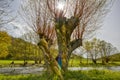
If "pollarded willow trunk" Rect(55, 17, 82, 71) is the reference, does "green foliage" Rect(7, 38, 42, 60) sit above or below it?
above

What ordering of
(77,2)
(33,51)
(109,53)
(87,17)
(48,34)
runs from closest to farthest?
(77,2)
(87,17)
(48,34)
(33,51)
(109,53)

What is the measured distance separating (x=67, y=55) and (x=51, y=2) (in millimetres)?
3876

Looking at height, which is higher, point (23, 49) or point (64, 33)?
point (23, 49)

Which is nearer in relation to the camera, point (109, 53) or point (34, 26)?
point (34, 26)

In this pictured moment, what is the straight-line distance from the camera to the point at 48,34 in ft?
59.4

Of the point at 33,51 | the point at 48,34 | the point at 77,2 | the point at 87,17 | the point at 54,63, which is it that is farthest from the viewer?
the point at 33,51

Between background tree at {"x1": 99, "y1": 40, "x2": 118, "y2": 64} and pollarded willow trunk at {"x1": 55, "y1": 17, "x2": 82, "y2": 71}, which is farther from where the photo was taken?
background tree at {"x1": 99, "y1": 40, "x2": 118, "y2": 64}

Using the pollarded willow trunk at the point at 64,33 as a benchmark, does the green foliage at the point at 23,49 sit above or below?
above

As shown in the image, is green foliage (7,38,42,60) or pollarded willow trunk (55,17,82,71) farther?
green foliage (7,38,42,60)

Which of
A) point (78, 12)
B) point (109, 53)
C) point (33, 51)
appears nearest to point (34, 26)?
point (78, 12)

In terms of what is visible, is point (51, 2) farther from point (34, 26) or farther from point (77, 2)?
point (34, 26)

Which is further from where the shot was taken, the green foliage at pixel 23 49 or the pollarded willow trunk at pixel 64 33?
the green foliage at pixel 23 49

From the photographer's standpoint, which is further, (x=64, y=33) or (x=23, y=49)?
(x=23, y=49)

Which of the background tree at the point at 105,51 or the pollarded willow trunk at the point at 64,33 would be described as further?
the background tree at the point at 105,51
